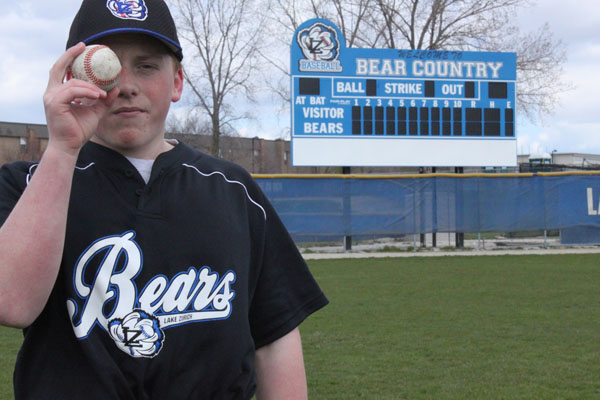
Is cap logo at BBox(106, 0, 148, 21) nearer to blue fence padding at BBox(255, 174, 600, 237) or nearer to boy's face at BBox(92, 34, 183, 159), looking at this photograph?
boy's face at BBox(92, 34, 183, 159)

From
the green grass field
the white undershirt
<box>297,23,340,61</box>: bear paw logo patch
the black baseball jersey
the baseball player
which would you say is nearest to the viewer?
the baseball player

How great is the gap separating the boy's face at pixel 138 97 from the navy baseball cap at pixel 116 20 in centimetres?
3

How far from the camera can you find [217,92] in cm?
3406

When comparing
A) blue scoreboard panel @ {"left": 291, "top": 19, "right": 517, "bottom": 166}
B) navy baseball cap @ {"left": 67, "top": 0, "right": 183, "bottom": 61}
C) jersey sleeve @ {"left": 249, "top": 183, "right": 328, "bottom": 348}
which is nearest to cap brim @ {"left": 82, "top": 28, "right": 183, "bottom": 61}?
navy baseball cap @ {"left": 67, "top": 0, "right": 183, "bottom": 61}

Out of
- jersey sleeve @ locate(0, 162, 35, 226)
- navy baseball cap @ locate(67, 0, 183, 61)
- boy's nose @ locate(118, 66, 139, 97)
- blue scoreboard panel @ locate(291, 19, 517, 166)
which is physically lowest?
jersey sleeve @ locate(0, 162, 35, 226)

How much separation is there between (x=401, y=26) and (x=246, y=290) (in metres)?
29.5

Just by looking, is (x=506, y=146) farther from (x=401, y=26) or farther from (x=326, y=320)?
(x=401, y=26)

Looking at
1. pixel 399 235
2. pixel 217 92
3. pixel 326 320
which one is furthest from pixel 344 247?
pixel 217 92

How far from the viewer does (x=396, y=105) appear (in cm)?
1638

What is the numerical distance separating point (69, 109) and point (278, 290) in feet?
2.18

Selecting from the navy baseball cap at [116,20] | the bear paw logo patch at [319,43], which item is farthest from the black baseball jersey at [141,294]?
the bear paw logo patch at [319,43]

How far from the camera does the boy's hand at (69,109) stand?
1.28m

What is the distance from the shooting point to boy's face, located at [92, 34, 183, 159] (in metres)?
1.45

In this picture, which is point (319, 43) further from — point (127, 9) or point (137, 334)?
point (137, 334)
